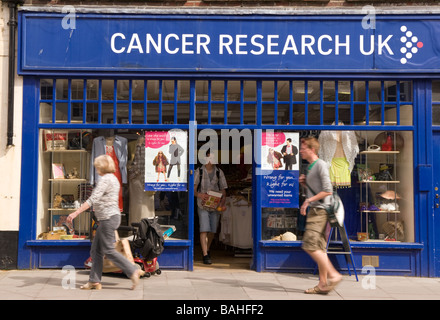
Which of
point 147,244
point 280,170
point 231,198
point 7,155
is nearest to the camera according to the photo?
point 147,244

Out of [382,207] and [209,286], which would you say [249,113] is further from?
[209,286]

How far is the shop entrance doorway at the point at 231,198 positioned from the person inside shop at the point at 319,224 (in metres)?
2.13

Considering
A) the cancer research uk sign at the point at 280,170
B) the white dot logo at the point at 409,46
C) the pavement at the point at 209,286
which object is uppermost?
the white dot logo at the point at 409,46

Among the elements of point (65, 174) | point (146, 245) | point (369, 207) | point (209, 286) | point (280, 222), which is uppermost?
point (65, 174)

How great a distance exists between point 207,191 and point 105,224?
2.97m

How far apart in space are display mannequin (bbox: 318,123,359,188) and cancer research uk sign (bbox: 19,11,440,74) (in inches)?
42.7

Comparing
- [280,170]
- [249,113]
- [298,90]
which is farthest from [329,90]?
[280,170]

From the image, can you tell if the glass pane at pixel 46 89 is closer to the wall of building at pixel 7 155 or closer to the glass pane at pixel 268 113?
the wall of building at pixel 7 155

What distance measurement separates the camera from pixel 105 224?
6785 mm

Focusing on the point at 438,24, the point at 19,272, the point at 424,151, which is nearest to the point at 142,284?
the point at 19,272

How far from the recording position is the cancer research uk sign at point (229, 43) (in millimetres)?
8477

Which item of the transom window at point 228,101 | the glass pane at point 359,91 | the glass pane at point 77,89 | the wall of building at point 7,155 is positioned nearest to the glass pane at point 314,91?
the transom window at point 228,101

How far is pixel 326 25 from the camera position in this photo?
8.56 meters

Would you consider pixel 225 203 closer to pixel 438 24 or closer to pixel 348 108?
pixel 348 108
